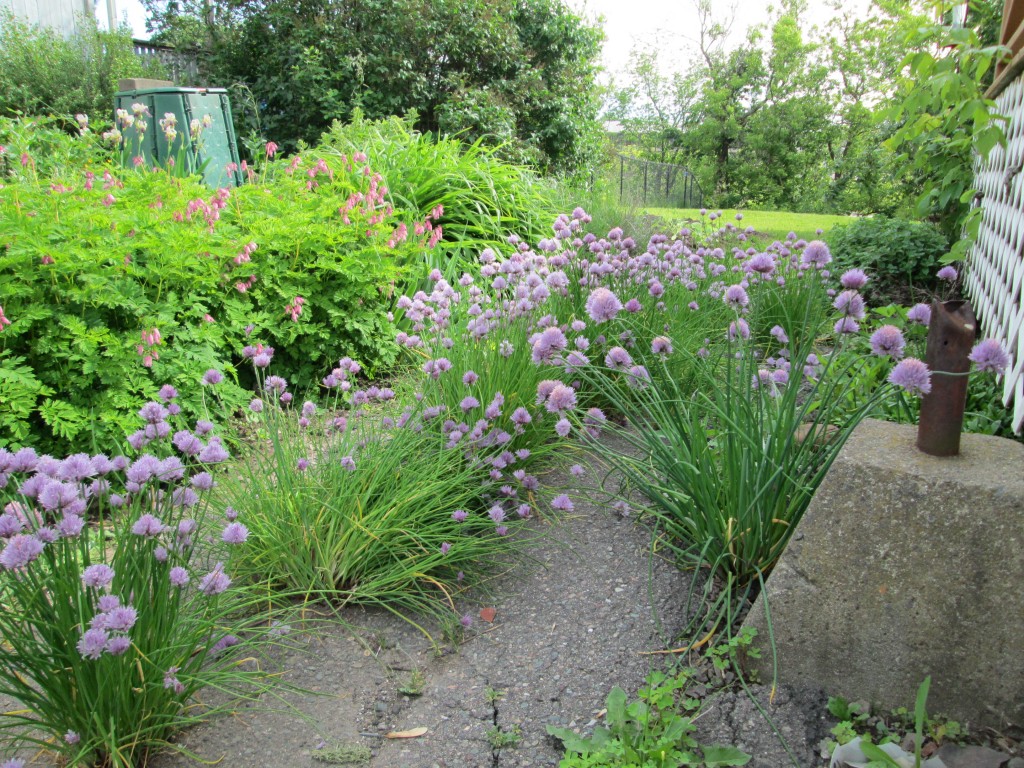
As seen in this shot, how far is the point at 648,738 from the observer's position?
165 centimetres

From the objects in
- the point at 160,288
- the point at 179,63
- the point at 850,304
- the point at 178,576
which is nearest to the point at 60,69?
the point at 179,63

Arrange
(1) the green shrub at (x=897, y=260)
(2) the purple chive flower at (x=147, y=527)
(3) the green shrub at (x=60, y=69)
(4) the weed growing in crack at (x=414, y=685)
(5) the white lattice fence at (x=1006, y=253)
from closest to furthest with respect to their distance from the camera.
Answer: (2) the purple chive flower at (x=147, y=527)
(4) the weed growing in crack at (x=414, y=685)
(5) the white lattice fence at (x=1006, y=253)
(1) the green shrub at (x=897, y=260)
(3) the green shrub at (x=60, y=69)

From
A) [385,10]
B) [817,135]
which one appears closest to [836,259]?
[385,10]

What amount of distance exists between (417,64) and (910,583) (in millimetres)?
10733

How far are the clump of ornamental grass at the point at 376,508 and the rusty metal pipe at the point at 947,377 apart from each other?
126cm

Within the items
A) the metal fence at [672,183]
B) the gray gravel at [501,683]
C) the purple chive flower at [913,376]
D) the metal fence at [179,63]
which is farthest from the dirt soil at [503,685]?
the metal fence at [672,183]

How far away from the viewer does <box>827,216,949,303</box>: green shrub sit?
590cm

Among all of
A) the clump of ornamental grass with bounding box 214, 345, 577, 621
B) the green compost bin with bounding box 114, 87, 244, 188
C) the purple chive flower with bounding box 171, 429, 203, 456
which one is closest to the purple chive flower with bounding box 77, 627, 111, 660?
the purple chive flower with bounding box 171, 429, 203, 456

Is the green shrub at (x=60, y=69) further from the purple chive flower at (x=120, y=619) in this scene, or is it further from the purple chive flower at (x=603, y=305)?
the purple chive flower at (x=120, y=619)

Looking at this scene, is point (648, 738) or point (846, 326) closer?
point (648, 738)

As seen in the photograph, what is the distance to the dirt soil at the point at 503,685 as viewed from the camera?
172 centimetres

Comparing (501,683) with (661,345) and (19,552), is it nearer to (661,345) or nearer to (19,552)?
(661,345)

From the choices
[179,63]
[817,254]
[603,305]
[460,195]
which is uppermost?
[179,63]

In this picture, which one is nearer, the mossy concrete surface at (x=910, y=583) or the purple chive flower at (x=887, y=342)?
the mossy concrete surface at (x=910, y=583)
